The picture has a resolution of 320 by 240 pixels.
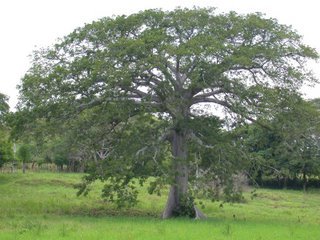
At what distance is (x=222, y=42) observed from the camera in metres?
22.5

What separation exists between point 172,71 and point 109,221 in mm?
7465

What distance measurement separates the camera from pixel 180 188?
78.7 feet

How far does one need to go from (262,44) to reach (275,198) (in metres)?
24.9

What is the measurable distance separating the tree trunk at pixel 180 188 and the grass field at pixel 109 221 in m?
0.91

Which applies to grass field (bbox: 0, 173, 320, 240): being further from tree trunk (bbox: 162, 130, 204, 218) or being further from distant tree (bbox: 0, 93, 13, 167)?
distant tree (bbox: 0, 93, 13, 167)

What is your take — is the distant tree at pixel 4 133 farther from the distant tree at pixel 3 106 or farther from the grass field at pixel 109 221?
the grass field at pixel 109 221

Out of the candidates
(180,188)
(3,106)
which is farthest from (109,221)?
(3,106)

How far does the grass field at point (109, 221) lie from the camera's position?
644 inches

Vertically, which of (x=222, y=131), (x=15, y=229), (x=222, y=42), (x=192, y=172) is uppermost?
(x=222, y=42)

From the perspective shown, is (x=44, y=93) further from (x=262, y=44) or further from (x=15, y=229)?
(x=262, y=44)

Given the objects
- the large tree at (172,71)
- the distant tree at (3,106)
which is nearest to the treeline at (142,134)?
the large tree at (172,71)

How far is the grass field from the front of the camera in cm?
1637

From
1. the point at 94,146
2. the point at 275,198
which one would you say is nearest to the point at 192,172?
the point at 94,146

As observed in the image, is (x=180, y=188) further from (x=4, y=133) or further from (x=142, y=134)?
(x=4, y=133)
